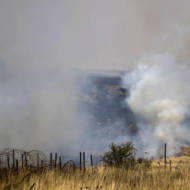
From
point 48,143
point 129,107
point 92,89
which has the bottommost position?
point 48,143

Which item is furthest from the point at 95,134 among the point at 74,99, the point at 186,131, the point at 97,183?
the point at 97,183

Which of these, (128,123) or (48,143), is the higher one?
(128,123)

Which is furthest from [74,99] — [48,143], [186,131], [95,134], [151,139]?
[186,131]

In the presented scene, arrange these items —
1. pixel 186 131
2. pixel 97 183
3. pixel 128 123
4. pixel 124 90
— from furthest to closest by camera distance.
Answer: pixel 124 90 < pixel 128 123 < pixel 186 131 < pixel 97 183

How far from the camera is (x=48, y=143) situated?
80.8m

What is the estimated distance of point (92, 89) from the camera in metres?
132

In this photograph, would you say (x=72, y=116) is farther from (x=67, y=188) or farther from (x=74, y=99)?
(x=67, y=188)

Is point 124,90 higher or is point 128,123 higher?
point 124,90

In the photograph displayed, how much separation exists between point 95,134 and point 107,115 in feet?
58.9

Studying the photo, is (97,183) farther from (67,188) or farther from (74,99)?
(74,99)

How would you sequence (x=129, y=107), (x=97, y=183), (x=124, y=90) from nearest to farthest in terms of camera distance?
1. (x=97, y=183)
2. (x=129, y=107)
3. (x=124, y=90)

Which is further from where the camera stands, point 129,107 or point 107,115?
point 129,107

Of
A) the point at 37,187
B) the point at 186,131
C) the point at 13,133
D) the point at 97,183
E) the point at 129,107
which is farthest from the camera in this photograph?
the point at 129,107

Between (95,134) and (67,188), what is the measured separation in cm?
8440
